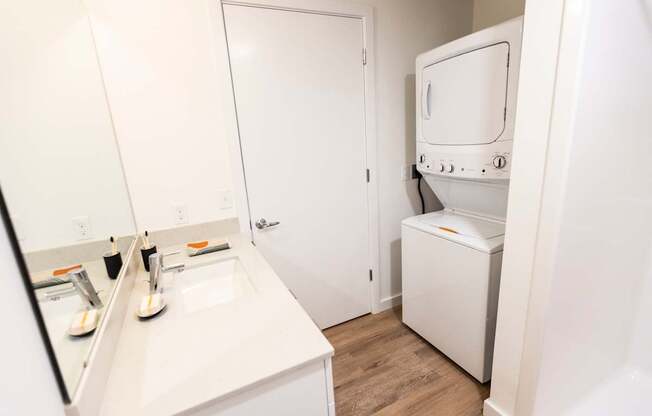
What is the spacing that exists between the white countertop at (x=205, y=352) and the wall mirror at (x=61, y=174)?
0.46 feet

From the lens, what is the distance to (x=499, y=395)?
139 cm

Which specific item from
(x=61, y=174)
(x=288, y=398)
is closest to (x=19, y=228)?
(x=61, y=174)

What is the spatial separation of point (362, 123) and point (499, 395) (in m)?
1.62

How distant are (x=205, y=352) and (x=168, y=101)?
1220 mm

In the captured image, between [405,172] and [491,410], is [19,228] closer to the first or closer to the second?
[491,410]

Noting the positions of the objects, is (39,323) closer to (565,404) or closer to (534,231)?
(534,231)

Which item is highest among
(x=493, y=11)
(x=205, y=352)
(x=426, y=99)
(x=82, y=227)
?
(x=493, y=11)

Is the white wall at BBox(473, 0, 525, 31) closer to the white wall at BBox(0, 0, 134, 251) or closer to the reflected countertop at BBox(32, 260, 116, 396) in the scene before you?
the white wall at BBox(0, 0, 134, 251)

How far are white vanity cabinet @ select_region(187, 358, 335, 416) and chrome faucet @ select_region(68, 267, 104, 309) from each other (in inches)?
14.6

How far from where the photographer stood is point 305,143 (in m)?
1.86

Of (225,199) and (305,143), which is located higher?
(305,143)

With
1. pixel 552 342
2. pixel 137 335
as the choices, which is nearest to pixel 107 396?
pixel 137 335

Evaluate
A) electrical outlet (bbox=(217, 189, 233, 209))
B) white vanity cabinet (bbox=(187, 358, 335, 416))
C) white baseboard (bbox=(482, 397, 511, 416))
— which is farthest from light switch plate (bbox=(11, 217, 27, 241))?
white baseboard (bbox=(482, 397, 511, 416))

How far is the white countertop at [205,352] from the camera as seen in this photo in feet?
2.29
